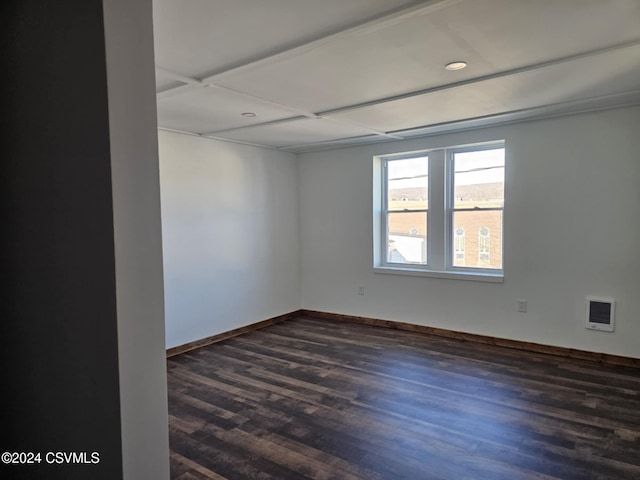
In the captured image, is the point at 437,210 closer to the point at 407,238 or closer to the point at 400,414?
the point at 407,238

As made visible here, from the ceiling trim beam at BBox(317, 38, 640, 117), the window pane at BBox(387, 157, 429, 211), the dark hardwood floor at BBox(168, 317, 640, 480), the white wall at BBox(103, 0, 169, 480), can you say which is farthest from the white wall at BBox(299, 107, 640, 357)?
the white wall at BBox(103, 0, 169, 480)

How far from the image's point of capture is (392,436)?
265 cm

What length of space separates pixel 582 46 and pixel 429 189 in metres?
2.76

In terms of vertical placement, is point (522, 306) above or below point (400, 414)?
above

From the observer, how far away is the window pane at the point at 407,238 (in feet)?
17.0

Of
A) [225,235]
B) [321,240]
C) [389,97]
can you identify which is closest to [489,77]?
[389,97]

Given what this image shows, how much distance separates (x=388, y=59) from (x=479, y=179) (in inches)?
106

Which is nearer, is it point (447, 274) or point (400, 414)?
point (400, 414)

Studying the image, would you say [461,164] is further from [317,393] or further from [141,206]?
[141,206]

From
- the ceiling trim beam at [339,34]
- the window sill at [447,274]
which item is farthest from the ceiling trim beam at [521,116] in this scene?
the ceiling trim beam at [339,34]

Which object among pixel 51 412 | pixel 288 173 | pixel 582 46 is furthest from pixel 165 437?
pixel 288 173

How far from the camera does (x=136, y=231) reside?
1.19m

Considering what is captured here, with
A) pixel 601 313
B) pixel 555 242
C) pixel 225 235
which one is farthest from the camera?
pixel 225 235

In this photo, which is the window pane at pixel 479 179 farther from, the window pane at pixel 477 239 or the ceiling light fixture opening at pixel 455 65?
the ceiling light fixture opening at pixel 455 65
